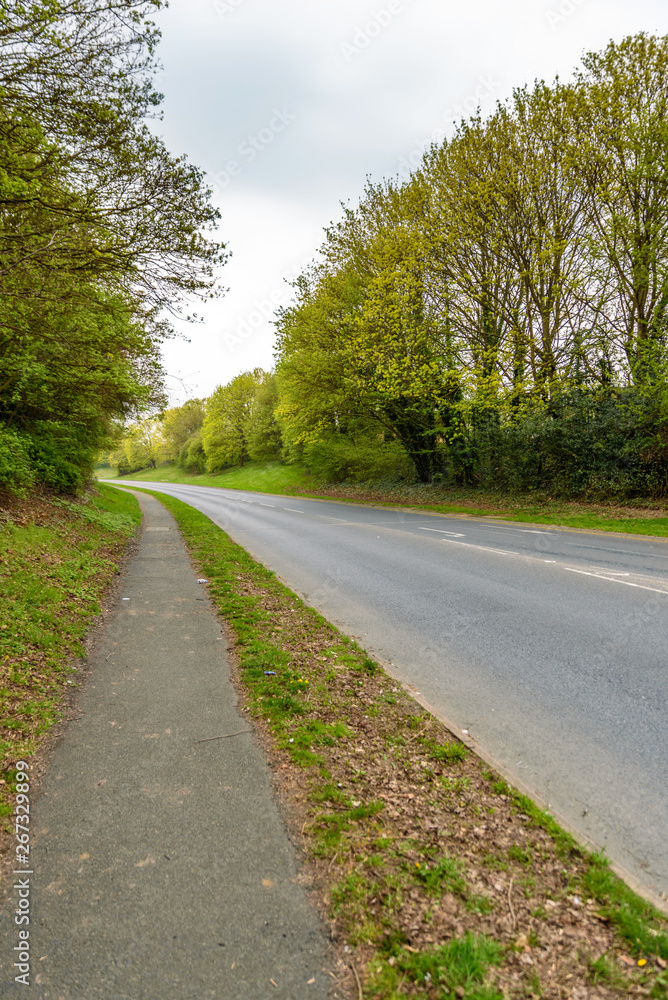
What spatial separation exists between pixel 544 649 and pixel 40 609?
21.5ft

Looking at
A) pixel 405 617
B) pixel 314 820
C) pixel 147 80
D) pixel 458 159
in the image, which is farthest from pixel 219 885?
pixel 458 159

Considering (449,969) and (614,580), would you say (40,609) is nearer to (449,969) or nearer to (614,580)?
(449,969)

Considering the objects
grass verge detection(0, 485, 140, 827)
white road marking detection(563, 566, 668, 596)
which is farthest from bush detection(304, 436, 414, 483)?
white road marking detection(563, 566, 668, 596)

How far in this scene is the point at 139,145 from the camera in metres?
6.40

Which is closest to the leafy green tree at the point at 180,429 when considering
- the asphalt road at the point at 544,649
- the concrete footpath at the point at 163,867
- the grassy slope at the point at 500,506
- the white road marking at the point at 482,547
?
the grassy slope at the point at 500,506

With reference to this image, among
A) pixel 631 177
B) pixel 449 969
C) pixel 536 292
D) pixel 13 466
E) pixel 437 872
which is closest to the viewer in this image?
pixel 449 969

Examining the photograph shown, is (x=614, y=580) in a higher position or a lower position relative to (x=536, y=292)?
lower

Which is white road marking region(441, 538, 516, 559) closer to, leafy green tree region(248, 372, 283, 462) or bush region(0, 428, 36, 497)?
bush region(0, 428, 36, 497)

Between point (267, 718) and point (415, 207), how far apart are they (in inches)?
889

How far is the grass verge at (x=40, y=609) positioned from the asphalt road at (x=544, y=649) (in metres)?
3.42

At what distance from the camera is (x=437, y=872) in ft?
8.23

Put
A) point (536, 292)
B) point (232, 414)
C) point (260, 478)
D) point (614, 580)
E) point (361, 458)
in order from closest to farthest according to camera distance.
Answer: point (614, 580), point (536, 292), point (361, 458), point (260, 478), point (232, 414)

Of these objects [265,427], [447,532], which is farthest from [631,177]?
[265,427]

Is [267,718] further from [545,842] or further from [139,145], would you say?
[139,145]
